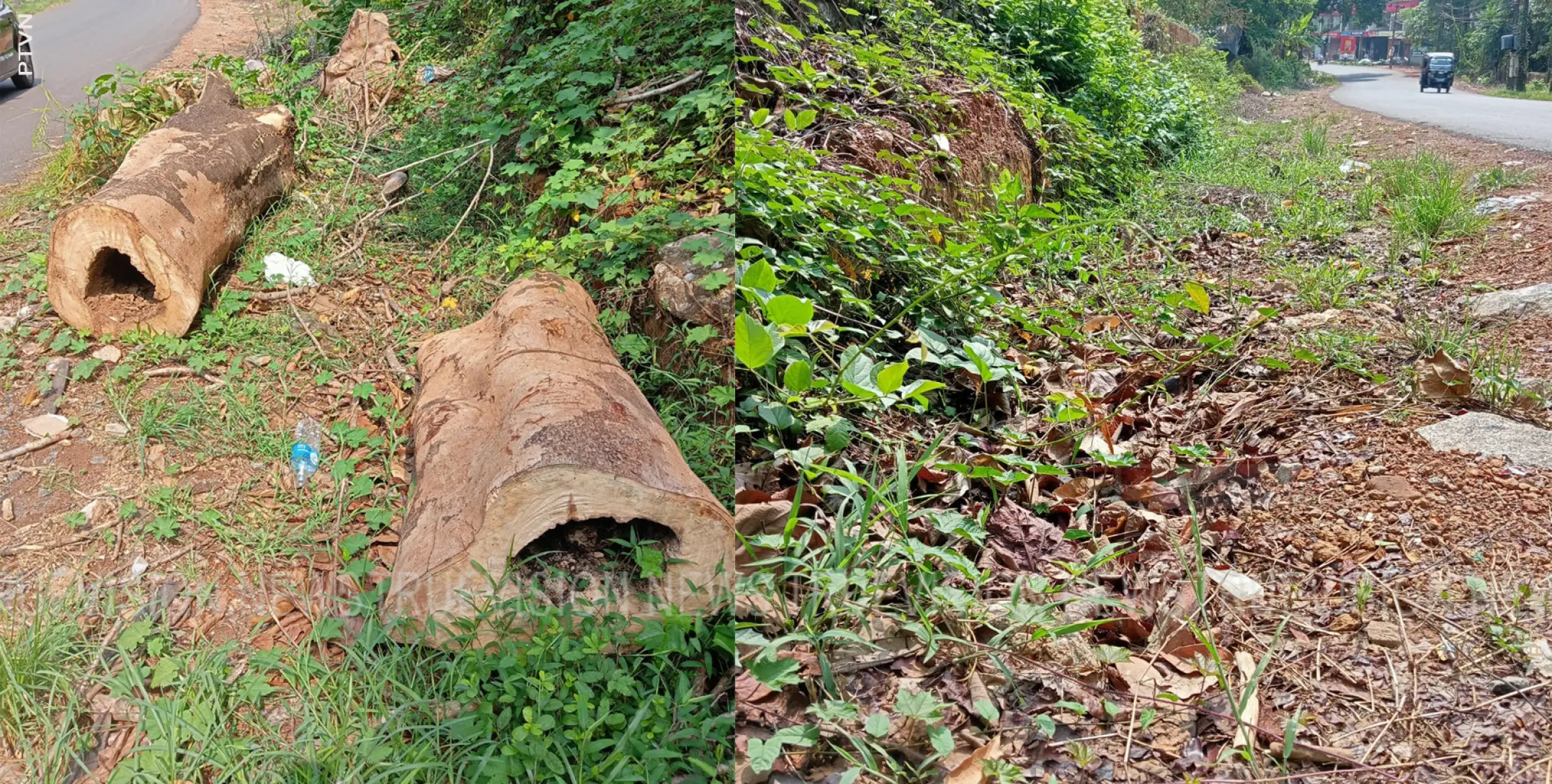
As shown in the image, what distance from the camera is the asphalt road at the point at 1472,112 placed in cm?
517

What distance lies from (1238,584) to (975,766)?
0.80 m

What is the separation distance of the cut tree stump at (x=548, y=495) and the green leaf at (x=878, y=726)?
68 centimetres

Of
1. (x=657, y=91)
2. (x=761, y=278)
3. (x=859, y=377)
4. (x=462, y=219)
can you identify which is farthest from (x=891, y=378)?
(x=462, y=219)

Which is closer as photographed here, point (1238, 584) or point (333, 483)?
point (1238, 584)

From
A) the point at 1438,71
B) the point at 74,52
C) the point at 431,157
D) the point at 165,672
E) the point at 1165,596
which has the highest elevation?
the point at 74,52

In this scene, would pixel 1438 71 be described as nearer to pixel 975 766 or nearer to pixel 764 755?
pixel 975 766

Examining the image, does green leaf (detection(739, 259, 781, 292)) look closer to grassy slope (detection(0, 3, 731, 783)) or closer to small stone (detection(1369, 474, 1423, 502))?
grassy slope (detection(0, 3, 731, 783))

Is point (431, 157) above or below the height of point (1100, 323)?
above

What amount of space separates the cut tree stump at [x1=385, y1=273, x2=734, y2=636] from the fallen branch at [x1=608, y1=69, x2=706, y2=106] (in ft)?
6.75

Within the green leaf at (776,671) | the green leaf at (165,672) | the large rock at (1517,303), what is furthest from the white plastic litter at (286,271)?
the large rock at (1517,303)

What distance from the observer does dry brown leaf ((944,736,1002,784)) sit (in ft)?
4.68

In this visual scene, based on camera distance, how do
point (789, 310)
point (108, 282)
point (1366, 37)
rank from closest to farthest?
1. point (789, 310)
2. point (108, 282)
3. point (1366, 37)

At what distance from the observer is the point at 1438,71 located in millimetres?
5207

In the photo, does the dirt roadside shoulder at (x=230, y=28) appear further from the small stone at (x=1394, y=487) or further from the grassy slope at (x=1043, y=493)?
the small stone at (x=1394, y=487)
